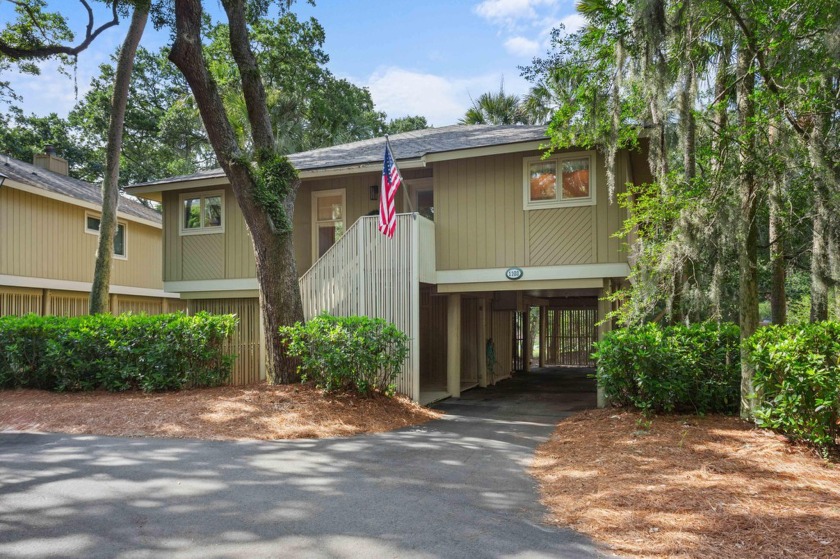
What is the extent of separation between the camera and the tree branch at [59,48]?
42.2 feet

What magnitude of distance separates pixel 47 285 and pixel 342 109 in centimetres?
1336

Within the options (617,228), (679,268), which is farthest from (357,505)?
(617,228)

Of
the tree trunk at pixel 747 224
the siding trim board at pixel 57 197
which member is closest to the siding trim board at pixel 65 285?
the siding trim board at pixel 57 197


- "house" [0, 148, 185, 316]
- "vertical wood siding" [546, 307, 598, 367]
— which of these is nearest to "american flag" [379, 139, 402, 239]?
"house" [0, 148, 185, 316]

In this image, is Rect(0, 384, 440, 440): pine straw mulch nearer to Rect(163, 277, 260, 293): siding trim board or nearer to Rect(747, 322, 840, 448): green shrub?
Rect(163, 277, 260, 293): siding trim board

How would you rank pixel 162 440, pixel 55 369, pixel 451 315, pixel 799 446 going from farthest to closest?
pixel 451 315 < pixel 55 369 < pixel 162 440 < pixel 799 446

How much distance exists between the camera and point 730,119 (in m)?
9.71

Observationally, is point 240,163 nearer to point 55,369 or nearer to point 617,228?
point 55,369

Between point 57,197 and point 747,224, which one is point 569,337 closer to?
point 747,224

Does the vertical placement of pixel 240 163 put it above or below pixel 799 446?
above

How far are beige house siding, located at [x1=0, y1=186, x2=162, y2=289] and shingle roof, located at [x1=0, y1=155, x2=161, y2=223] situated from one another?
0.37 metres

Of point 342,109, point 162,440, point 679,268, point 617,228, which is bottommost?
point 162,440

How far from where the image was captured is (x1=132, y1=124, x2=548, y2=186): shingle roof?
11.7 m

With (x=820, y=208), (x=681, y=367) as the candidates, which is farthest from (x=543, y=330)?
(x=820, y=208)
